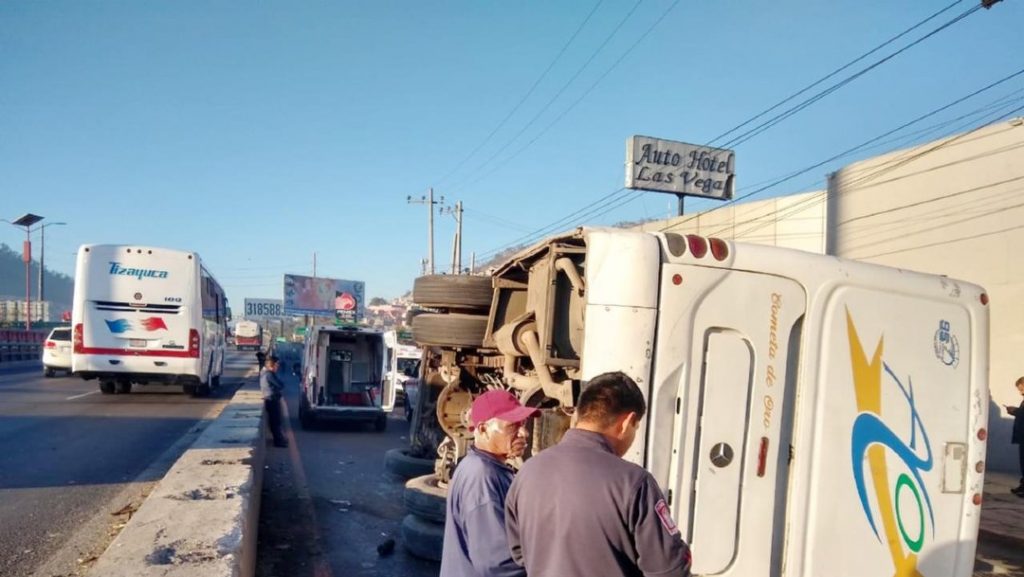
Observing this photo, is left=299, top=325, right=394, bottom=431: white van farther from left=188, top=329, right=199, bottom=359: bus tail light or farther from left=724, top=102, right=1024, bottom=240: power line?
left=724, top=102, right=1024, bottom=240: power line

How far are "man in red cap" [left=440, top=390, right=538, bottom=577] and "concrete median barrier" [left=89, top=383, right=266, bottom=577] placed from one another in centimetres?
169

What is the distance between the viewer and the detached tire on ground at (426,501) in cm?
687

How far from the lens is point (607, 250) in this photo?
4168 mm

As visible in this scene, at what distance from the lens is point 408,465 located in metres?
10.1

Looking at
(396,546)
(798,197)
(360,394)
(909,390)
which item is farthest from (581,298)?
(798,197)

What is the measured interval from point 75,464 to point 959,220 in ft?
50.0

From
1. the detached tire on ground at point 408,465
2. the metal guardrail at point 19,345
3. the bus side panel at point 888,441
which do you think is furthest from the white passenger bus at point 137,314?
the metal guardrail at point 19,345

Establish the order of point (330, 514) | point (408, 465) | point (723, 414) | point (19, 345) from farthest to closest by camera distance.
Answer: point (19, 345)
point (408, 465)
point (330, 514)
point (723, 414)

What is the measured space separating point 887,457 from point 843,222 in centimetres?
1516

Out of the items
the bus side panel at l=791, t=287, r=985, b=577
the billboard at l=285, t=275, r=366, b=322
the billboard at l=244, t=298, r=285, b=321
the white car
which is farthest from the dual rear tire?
the billboard at l=244, t=298, r=285, b=321

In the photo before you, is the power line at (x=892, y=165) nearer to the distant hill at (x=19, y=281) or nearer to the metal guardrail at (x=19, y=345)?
the metal guardrail at (x=19, y=345)

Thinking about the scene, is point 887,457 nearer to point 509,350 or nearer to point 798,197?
point 509,350

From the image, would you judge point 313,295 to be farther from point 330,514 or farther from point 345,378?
point 330,514

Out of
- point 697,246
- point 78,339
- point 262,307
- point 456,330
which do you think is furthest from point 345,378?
point 262,307
